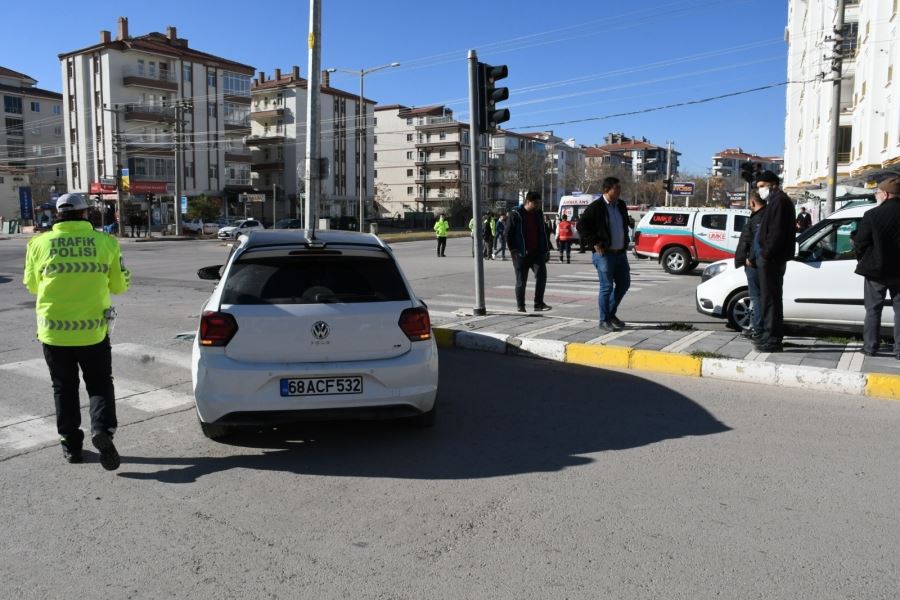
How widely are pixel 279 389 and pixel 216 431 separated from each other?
75cm

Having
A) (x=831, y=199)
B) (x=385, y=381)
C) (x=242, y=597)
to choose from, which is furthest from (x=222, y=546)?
(x=831, y=199)

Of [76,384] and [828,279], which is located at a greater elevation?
[828,279]

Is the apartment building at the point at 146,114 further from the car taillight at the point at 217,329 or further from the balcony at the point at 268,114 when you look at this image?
the car taillight at the point at 217,329

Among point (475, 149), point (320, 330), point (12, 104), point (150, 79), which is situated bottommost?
point (320, 330)

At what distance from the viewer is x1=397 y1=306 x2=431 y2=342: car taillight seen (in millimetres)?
4977

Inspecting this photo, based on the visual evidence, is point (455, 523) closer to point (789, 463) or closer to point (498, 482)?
point (498, 482)

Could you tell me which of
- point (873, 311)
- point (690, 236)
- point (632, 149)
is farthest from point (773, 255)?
point (632, 149)

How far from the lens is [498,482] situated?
4.36m

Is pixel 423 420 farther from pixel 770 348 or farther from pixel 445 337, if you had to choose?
pixel 770 348

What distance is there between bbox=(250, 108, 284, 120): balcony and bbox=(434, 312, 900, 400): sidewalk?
7380cm

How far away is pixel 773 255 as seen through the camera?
7129 millimetres

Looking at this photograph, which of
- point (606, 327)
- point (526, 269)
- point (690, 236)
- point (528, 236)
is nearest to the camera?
point (606, 327)

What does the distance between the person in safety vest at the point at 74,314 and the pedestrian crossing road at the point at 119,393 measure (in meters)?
0.80

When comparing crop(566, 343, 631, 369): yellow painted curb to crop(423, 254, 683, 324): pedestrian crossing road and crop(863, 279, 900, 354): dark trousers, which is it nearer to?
crop(863, 279, 900, 354): dark trousers
